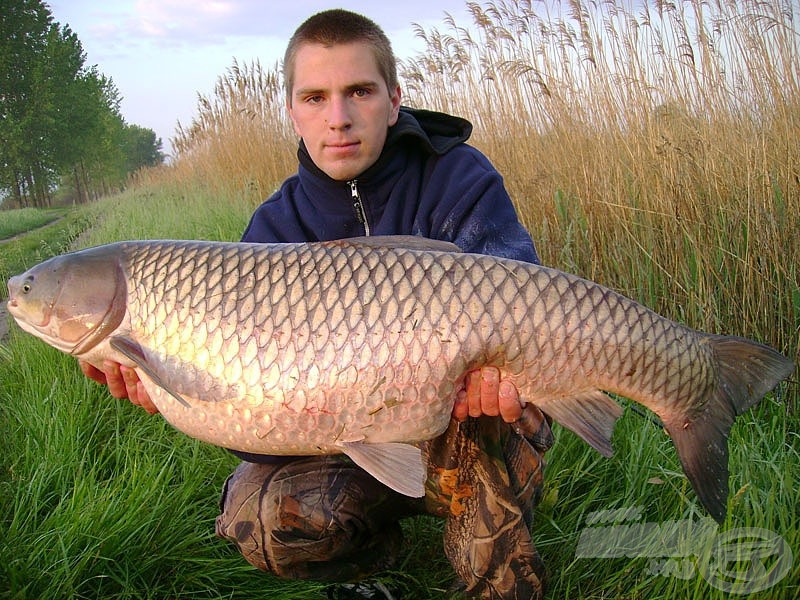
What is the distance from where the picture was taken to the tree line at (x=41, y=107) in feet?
73.7

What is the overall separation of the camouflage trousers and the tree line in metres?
20.2

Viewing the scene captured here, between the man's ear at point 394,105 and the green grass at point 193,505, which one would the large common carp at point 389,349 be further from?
the man's ear at point 394,105

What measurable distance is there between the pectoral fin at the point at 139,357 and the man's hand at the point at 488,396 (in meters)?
0.54

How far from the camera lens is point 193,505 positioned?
71.9 inches

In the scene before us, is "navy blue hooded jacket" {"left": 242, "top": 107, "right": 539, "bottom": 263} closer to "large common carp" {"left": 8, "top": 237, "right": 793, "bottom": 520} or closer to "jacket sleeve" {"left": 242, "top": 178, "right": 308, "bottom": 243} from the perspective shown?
"jacket sleeve" {"left": 242, "top": 178, "right": 308, "bottom": 243}

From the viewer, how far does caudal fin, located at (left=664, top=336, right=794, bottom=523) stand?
129 centimetres

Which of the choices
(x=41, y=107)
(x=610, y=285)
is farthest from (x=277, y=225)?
(x=41, y=107)

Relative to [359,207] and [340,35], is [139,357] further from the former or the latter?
[340,35]

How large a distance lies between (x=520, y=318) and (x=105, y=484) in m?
1.36

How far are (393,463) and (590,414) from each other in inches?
15.5

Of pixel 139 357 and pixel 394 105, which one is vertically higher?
pixel 394 105

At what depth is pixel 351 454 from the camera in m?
1.29

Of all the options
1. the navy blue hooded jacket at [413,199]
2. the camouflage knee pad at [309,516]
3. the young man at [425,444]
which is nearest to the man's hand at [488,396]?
the young man at [425,444]

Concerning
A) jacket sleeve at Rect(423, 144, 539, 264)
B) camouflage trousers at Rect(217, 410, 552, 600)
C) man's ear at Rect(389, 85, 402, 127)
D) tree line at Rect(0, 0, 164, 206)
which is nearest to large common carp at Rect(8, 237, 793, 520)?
camouflage trousers at Rect(217, 410, 552, 600)
